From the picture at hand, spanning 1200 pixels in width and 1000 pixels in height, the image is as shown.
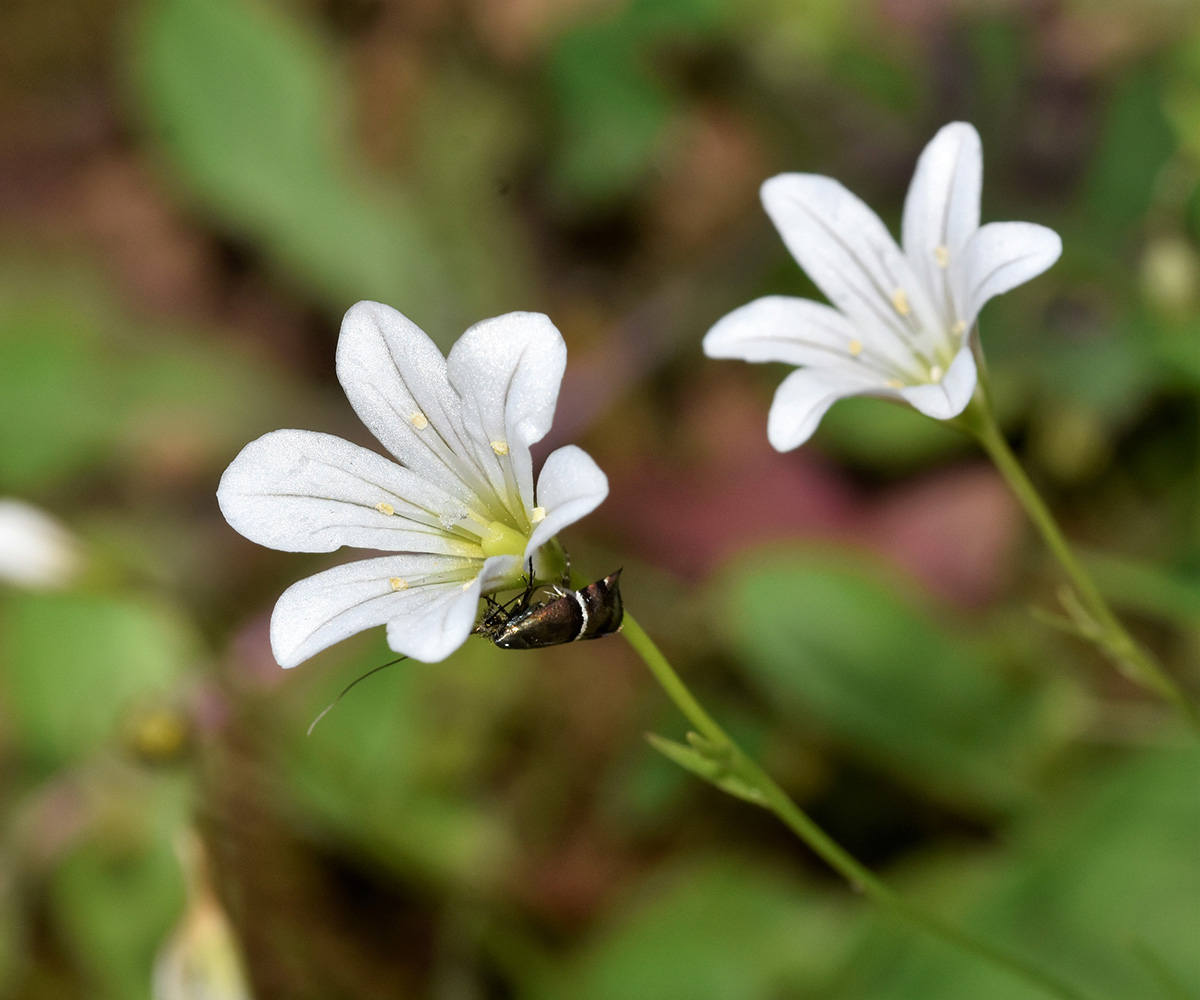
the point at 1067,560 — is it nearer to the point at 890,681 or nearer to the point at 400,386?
the point at 400,386

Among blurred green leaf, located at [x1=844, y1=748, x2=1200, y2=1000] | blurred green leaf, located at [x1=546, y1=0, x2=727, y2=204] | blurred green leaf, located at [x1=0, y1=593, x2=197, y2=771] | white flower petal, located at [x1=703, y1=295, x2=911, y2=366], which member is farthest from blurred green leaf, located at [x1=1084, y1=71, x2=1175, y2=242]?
blurred green leaf, located at [x1=0, y1=593, x2=197, y2=771]

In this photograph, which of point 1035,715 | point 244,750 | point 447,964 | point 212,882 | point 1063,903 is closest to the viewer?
point 212,882

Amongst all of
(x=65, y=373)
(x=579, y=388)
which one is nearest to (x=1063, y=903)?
(x=579, y=388)

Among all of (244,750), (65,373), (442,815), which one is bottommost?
(442,815)

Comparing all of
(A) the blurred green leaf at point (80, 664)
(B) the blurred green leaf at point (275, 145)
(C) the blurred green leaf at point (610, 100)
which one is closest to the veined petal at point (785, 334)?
(A) the blurred green leaf at point (80, 664)

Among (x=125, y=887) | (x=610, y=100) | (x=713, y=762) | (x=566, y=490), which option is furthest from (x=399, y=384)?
(x=610, y=100)

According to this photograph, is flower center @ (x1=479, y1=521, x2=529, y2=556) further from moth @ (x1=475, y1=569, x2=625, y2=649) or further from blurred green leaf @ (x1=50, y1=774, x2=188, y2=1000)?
blurred green leaf @ (x1=50, y1=774, x2=188, y2=1000)

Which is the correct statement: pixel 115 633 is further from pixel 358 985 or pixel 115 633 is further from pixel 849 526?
pixel 849 526
